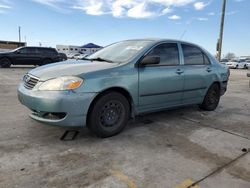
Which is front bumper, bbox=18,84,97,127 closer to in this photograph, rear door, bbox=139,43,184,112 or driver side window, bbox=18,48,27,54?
rear door, bbox=139,43,184,112

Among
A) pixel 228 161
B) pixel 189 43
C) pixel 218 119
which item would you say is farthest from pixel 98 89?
pixel 218 119

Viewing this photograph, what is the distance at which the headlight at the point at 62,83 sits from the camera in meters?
3.41

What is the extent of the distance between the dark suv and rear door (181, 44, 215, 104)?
15346mm

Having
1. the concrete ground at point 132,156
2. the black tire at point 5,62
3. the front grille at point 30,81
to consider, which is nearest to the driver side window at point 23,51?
the black tire at point 5,62

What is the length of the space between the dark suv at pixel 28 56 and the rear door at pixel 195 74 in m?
15.3

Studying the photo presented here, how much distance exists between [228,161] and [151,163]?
40.8 inches

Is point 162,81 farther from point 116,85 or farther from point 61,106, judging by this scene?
point 61,106

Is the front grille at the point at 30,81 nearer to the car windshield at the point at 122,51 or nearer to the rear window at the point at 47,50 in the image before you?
the car windshield at the point at 122,51

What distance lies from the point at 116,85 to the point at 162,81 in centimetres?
104

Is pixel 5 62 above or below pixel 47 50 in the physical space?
below

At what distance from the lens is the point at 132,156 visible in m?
3.29

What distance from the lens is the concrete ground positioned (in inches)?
106

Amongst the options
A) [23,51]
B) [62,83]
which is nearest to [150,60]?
[62,83]

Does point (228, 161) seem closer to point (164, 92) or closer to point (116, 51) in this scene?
point (164, 92)
